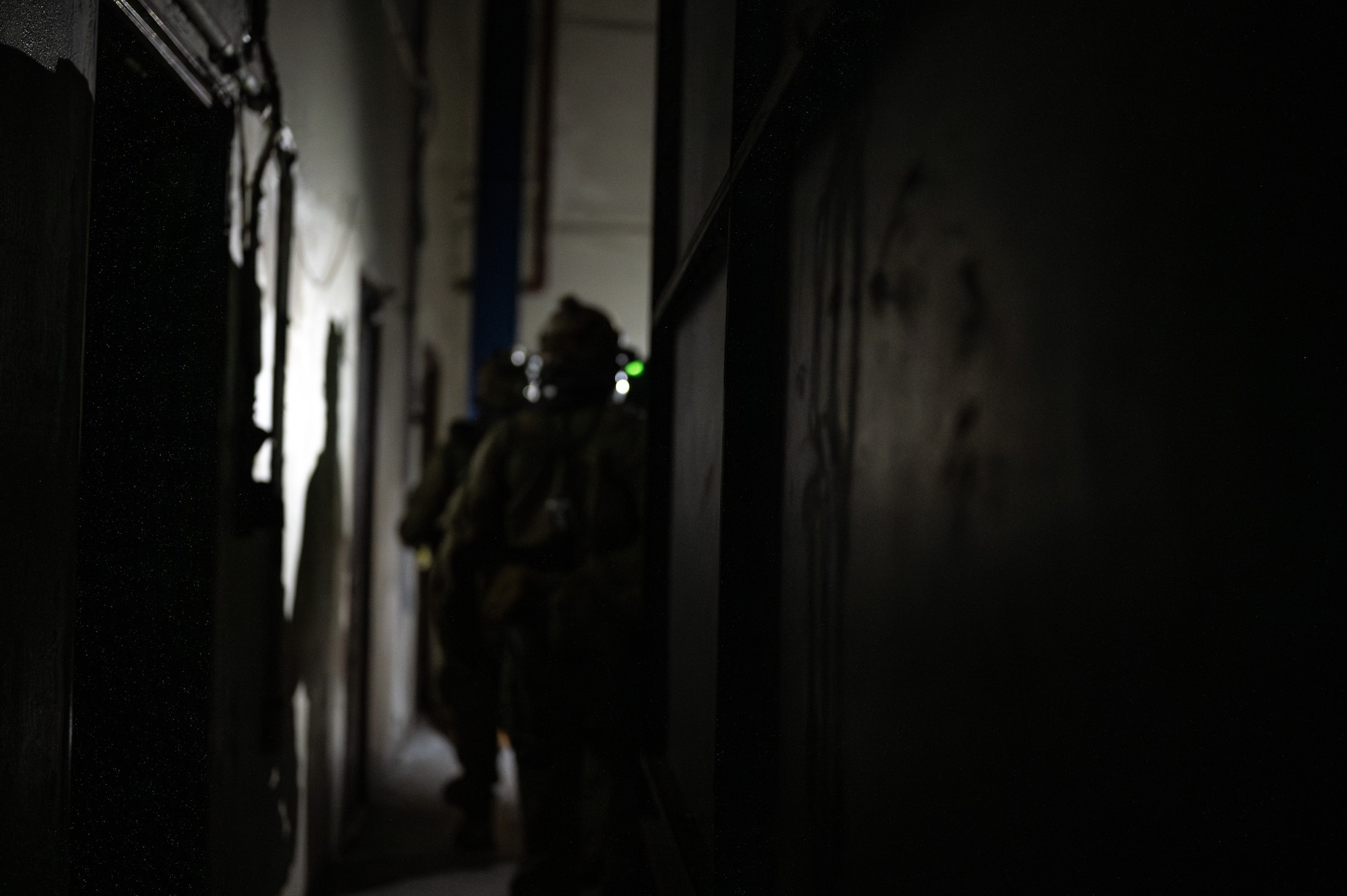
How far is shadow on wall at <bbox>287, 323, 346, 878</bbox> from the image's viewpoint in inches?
125

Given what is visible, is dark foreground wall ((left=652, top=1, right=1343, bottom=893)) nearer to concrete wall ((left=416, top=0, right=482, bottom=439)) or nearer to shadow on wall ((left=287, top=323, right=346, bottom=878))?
shadow on wall ((left=287, top=323, right=346, bottom=878))

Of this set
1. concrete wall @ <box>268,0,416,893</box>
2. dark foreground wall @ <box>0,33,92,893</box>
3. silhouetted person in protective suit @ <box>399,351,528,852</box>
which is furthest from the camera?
silhouetted person in protective suit @ <box>399,351,528,852</box>

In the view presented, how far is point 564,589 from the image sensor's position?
3449mm

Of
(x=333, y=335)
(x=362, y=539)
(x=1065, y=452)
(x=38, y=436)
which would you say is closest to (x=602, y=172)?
(x=362, y=539)

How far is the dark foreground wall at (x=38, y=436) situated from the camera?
1.26 meters

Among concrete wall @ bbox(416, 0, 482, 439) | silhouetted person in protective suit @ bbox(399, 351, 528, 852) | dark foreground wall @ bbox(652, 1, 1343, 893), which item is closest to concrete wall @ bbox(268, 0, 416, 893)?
silhouetted person in protective suit @ bbox(399, 351, 528, 852)

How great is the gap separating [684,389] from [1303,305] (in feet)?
5.52

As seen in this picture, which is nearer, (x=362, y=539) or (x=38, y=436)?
(x=38, y=436)

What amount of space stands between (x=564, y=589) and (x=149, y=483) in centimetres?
155

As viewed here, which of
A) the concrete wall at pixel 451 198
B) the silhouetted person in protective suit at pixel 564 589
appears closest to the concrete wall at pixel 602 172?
the concrete wall at pixel 451 198

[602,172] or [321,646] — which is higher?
[602,172]

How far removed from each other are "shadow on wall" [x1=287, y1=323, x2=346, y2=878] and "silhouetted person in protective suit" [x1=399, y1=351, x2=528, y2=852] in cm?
41

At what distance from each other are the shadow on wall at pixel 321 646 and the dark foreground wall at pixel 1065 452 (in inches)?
92.4

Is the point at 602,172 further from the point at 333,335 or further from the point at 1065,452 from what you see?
the point at 1065,452
